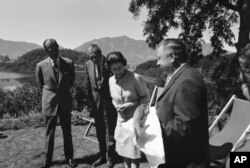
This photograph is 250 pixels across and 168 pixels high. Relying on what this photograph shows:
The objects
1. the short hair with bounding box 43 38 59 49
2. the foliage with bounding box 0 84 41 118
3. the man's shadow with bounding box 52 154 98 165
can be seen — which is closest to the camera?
the short hair with bounding box 43 38 59 49

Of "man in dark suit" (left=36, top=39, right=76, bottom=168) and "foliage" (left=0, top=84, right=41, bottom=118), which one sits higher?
"man in dark suit" (left=36, top=39, right=76, bottom=168)

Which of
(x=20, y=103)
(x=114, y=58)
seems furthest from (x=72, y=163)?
(x=20, y=103)

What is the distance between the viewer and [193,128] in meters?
2.28

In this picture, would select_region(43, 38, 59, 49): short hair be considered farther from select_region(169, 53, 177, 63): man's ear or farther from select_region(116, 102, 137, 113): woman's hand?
select_region(169, 53, 177, 63): man's ear

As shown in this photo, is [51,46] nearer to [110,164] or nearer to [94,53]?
[94,53]

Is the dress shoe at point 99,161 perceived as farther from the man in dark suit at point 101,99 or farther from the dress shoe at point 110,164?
the dress shoe at point 110,164

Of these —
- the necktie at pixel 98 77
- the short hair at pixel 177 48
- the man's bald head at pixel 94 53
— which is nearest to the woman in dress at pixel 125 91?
the man's bald head at pixel 94 53

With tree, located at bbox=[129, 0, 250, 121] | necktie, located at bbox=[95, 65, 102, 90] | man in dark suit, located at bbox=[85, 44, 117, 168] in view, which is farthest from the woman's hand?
tree, located at bbox=[129, 0, 250, 121]

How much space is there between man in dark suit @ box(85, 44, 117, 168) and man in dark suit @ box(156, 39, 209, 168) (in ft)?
9.58

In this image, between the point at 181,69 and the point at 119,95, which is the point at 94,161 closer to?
the point at 119,95

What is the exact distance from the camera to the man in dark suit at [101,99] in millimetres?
5419

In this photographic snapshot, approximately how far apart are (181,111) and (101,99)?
3.49 metres

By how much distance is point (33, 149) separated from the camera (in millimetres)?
7352

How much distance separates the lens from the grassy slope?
6.24 meters
